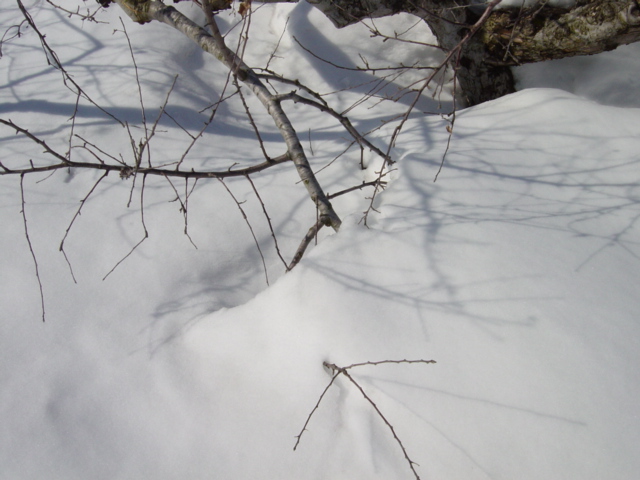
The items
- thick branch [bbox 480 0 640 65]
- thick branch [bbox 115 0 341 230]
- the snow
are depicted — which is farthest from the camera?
thick branch [bbox 480 0 640 65]

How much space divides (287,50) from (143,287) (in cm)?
195

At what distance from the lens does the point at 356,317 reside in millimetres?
1345

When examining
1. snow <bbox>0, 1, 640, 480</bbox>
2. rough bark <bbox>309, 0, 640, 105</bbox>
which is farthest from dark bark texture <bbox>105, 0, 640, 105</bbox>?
snow <bbox>0, 1, 640, 480</bbox>

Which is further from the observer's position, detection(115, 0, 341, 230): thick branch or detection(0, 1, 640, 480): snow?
detection(115, 0, 341, 230): thick branch

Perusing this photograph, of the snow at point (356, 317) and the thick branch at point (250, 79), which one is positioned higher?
the thick branch at point (250, 79)

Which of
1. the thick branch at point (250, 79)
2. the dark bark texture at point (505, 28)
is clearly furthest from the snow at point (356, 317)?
the dark bark texture at point (505, 28)

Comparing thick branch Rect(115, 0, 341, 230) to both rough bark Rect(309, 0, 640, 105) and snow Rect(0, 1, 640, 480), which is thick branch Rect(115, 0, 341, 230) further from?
rough bark Rect(309, 0, 640, 105)

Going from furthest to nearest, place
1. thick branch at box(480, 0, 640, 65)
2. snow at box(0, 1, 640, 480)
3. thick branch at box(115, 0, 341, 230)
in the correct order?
thick branch at box(480, 0, 640, 65), thick branch at box(115, 0, 341, 230), snow at box(0, 1, 640, 480)

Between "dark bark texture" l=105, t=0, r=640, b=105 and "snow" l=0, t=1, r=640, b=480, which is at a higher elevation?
"dark bark texture" l=105, t=0, r=640, b=105

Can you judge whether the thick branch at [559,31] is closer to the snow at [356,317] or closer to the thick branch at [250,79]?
the snow at [356,317]

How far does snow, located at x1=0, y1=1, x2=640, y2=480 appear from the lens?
118cm

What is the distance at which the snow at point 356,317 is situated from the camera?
1.18 m

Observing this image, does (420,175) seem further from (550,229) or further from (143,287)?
(143,287)

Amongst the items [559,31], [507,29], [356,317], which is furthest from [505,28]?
[356,317]
